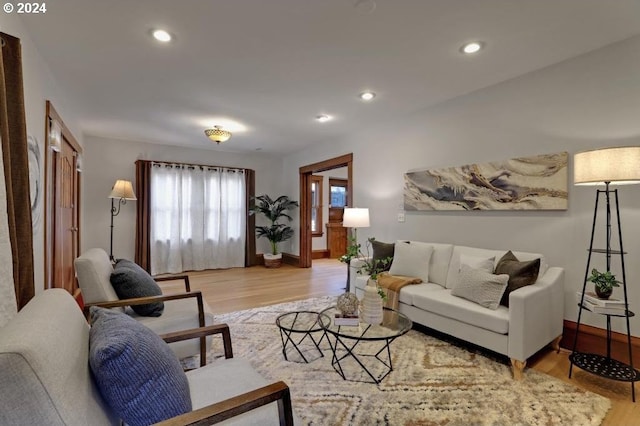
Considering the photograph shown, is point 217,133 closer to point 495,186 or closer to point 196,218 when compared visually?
point 196,218

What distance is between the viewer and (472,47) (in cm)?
253

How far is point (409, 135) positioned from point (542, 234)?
1984mm

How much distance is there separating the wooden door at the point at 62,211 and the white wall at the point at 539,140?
3610mm

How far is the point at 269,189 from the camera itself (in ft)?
23.9

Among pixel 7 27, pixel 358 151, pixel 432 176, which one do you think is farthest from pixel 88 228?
pixel 432 176

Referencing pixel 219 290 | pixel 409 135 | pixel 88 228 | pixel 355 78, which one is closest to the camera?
pixel 355 78

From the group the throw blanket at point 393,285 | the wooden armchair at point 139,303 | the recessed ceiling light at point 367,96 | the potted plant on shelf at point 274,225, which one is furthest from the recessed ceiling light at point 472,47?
the potted plant on shelf at point 274,225

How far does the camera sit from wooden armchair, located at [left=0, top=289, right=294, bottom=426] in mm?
739

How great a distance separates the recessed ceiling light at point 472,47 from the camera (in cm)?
247

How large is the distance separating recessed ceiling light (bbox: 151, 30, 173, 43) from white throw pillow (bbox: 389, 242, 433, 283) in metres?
3.01

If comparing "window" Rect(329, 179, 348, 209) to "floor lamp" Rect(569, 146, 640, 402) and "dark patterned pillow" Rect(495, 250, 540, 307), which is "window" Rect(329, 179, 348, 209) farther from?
"floor lamp" Rect(569, 146, 640, 402)

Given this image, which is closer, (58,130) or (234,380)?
(234,380)

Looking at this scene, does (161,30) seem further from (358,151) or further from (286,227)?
(286,227)

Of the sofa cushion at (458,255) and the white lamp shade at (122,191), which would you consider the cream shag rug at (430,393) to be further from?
the white lamp shade at (122,191)
